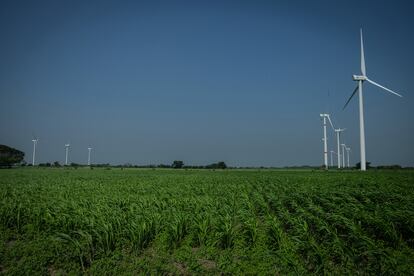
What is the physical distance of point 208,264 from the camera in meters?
7.32

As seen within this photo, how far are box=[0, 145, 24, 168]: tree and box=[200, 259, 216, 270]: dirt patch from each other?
5133 inches

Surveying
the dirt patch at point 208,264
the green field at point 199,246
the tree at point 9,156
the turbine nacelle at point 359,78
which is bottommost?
the dirt patch at point 208,264

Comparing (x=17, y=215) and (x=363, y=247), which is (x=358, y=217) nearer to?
(x=363, y=247)

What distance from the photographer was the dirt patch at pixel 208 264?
709cm

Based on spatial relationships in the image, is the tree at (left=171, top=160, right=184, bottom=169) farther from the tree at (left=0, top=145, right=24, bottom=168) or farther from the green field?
the green field

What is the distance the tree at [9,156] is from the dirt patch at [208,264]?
130 m

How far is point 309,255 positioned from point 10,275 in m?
7.13

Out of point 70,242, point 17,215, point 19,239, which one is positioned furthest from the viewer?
point 17,215

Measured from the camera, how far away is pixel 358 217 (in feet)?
34.1

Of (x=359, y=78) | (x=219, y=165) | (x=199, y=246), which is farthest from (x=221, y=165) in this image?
(x=199, y=246)

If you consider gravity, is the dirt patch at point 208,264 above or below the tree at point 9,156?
below

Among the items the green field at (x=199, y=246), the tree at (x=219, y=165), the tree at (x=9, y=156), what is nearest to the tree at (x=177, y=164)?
the tree at (x=219, y=165)

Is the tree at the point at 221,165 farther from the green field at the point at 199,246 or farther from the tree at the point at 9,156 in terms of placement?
the green field at the point at 199,246

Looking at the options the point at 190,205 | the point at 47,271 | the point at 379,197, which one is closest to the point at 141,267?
the point at 47,271
